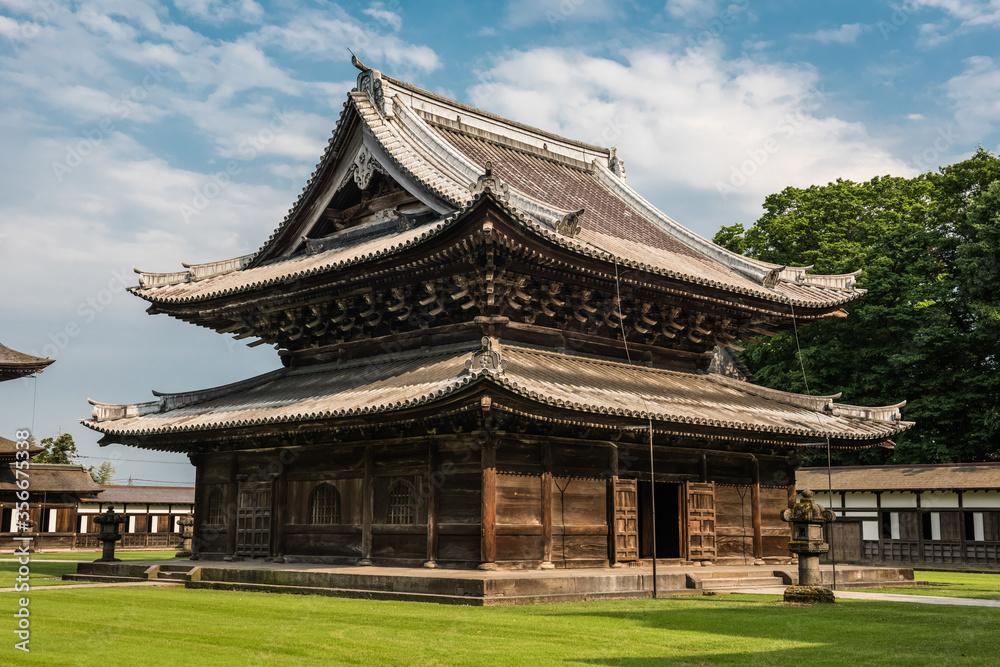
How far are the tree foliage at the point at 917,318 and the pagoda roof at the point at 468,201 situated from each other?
21.0 meters

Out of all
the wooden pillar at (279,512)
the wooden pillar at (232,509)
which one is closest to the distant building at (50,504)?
the wooden pillar at (232,509)

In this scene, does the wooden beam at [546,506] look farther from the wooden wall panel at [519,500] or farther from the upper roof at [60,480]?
the upper roof at [60,480]

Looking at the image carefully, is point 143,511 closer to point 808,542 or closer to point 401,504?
point 401,504

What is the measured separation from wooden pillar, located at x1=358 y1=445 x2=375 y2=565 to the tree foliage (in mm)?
32667

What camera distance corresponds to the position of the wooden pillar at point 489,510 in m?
20.9

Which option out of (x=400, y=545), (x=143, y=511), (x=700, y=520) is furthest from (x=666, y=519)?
(x=143, y=511)

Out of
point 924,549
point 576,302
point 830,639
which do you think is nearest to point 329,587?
point 576,302

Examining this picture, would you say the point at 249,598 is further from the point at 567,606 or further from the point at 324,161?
the point at 324,161

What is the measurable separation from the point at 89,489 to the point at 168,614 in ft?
156

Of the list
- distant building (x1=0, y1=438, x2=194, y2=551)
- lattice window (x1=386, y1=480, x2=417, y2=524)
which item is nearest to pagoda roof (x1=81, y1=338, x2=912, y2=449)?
lattice window (x1=386, y1=480, x2=417, y2=524)

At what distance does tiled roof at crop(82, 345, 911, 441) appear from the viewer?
829 inches

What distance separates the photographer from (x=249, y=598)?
19.8 metres

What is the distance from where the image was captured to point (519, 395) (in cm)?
1944

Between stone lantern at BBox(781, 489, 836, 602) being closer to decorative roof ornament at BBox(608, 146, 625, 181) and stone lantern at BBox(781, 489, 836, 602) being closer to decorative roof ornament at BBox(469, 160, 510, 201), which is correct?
decorative roof ornament at BBox(469, 160, 510, 201)
